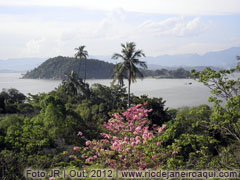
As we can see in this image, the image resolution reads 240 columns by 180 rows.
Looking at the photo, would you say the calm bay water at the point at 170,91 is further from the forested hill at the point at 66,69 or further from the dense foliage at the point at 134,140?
the dense foliage at the point at 134,140

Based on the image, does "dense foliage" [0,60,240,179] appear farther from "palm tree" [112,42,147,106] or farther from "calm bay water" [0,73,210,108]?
"calm bay water" [0,73,210,108]

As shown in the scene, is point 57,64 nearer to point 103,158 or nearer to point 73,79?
point 73,79

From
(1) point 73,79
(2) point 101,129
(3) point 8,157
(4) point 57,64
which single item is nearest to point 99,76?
(4) point 57,64

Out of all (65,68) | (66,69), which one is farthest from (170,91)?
(65,68)

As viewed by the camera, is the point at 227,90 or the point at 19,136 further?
the point at 19,136

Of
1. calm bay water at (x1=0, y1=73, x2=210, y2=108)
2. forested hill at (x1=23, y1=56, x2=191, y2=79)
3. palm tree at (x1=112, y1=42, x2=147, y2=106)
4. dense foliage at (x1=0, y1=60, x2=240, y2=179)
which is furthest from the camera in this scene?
forested hill at (x1=23, y1=56, x2=191, y2=79)

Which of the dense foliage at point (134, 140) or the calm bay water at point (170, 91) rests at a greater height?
the dense foliage at point (134, 140)

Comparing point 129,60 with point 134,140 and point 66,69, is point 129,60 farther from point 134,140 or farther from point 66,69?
point 66,69

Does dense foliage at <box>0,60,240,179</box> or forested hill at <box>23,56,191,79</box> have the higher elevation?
forested hill at <box>23,56,191,79</box>

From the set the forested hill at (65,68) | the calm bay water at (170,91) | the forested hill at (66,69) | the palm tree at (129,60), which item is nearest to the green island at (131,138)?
the palm tree at (129,60)

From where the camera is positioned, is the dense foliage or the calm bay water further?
the calm bay water

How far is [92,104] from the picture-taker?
3566 cm

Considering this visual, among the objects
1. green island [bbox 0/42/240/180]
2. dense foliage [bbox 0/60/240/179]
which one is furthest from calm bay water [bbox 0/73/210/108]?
dense foliage [bbox 0/60/240/179]

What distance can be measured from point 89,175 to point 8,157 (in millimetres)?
3560
